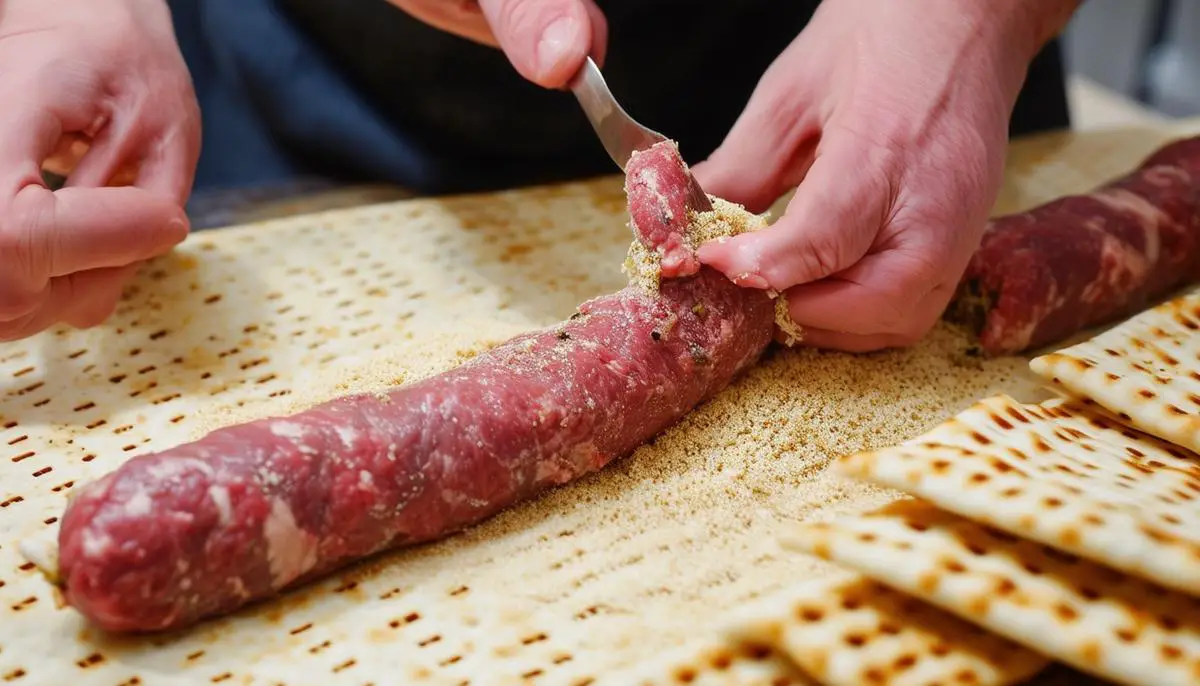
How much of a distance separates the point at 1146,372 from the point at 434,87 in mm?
1940

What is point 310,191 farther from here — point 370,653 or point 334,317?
point 370,653

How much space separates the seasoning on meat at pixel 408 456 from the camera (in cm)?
140

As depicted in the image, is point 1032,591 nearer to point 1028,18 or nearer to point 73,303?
point 1028,18

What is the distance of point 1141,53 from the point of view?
5062 mm

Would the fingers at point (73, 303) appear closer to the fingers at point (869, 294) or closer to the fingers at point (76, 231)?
the fingers at point (76, 231)

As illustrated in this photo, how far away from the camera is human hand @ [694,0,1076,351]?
6.13 ft

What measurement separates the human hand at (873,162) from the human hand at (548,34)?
14.3 inches

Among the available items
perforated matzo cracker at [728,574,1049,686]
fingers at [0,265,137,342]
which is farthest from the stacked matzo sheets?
fingers at [0,265,137,342]

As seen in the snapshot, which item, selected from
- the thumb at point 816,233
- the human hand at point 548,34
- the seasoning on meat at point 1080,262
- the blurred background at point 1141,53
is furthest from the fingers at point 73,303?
the blurred background at point 1141,53

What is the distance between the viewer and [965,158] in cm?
199

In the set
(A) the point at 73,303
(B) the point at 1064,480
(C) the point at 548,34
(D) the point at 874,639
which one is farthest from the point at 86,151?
(B) the point at 1064,480

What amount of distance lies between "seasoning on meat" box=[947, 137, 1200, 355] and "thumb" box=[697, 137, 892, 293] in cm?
44

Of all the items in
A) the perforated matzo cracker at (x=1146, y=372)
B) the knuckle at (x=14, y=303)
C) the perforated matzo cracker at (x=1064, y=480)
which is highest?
the perforated matzo cracker at (x=1146, y=372)

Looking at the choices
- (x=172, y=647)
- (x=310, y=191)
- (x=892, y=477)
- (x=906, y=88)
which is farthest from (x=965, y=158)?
(x=310, y=191)
